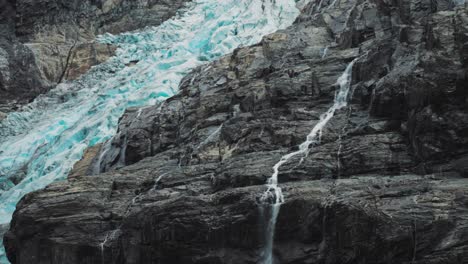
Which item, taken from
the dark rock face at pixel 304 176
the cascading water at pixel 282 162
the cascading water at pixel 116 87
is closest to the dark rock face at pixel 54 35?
the cascading water at pixel 116 87

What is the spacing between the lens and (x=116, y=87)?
4603cm

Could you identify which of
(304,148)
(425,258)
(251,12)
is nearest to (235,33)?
(251,12)

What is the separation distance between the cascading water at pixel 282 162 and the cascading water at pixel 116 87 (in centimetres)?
1508

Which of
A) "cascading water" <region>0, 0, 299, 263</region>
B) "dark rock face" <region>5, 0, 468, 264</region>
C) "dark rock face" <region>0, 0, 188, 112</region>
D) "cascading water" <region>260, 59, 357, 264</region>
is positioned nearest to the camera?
"dark rock face" <region>5, 0, 468, 264</region>

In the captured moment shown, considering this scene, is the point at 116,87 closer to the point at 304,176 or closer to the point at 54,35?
the point at 54,35

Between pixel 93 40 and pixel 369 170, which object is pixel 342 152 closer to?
pixel 369 170

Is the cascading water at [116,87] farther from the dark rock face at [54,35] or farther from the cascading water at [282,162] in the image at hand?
the cascading water at [282,162]

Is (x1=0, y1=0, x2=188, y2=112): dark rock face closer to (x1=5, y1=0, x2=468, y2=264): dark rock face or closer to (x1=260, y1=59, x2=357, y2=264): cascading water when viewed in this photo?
(x1=5, y1=0, x2=468, y2=264): dark rock face

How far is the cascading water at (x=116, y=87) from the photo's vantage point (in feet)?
123

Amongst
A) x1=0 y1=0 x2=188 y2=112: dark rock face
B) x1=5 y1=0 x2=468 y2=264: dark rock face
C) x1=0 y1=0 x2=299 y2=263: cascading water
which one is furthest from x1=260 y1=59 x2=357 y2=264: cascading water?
x1=0 y1=0 x2=188 y2=112: dark rock face

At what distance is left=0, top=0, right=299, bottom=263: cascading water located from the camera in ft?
123

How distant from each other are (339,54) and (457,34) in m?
7.50

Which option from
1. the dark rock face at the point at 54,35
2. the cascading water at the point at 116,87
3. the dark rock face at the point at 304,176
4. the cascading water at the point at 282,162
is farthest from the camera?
the dark rock face at the point at 54,35

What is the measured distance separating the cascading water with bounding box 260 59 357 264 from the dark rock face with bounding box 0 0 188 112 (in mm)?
27790
